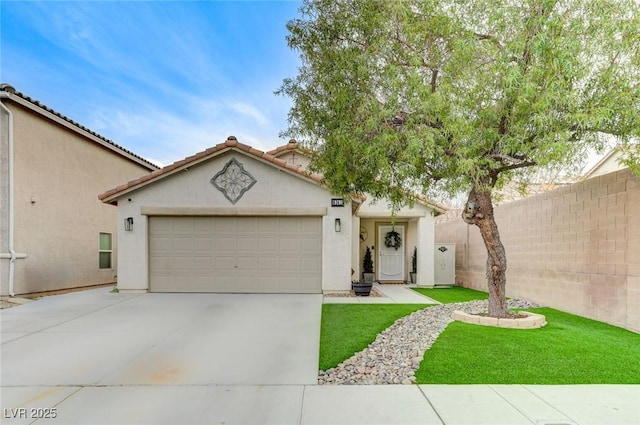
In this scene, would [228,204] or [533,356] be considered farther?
[228,204]

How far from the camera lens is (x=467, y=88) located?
6086 millimetres

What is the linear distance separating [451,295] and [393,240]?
143 inches

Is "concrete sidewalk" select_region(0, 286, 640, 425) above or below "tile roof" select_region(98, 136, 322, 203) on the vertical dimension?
below

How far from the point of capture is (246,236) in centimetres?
1094

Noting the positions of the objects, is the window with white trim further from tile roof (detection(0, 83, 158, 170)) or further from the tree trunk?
the tree trunk

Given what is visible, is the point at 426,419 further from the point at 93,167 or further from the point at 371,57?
the point at 93,167

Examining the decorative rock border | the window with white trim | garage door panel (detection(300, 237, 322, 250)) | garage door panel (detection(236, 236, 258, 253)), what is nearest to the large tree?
the decorative rock border

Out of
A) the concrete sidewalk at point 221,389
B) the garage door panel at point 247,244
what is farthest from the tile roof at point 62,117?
the garage door panel at point 247,244

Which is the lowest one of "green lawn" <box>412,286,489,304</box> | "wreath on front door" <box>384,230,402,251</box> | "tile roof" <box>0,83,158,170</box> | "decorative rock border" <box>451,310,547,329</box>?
"green lawn" <box>412,286,489,304</box>

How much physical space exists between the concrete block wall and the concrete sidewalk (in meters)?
3.53

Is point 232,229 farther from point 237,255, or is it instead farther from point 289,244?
point 289,244

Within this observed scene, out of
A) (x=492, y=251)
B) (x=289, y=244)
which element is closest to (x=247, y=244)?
(x=289, y=244)

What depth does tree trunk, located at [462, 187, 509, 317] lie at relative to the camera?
7.10 m

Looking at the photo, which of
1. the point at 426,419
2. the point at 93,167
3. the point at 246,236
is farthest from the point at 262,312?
the point at 93,167
